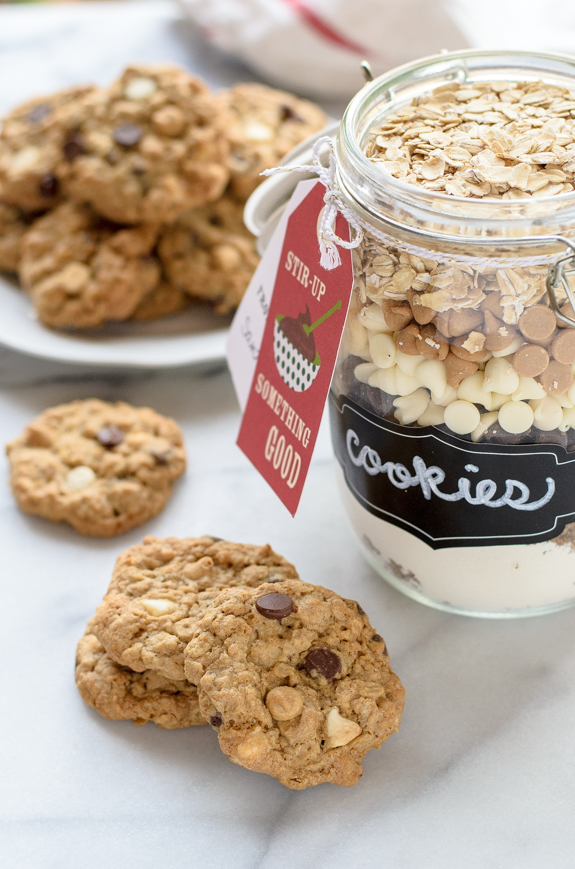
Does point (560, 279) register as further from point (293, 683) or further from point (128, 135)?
point (128, 135)

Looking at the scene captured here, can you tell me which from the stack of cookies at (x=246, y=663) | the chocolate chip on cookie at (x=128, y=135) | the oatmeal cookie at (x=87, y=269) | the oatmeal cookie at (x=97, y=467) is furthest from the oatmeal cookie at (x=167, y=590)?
the chocolate chip on cookie at (x=128, y=135)

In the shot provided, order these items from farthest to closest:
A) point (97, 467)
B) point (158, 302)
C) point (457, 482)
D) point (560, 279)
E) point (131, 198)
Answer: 1. point (158, 302)
2. point (131, 198)
3. point (97, 467)
4. point (457, 482)
5. point (560, 279)

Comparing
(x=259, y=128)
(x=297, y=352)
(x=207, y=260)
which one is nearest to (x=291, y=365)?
(x=297, y=352)

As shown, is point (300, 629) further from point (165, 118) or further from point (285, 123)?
point (285, 123)

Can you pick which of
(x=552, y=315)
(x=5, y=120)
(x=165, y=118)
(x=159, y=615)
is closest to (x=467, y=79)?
(x=552, y=315)

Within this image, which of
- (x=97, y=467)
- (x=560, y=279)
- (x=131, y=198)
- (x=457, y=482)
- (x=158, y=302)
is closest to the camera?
(x=560, y=279)
